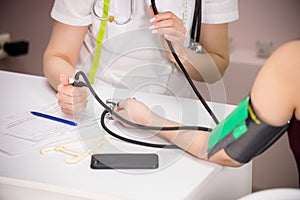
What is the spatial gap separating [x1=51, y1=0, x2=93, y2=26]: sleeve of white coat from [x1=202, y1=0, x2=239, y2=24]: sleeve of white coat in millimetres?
298

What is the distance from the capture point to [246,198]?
739 mm

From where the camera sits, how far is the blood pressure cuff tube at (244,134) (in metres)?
0.72

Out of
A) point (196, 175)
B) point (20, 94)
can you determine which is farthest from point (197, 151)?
point (20, 94)

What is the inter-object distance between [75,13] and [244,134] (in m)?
0.72

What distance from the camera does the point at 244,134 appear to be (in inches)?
28.4

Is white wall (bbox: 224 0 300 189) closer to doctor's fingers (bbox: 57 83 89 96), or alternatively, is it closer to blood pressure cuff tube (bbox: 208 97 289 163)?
doctor's fingers (bbox: 57 83 89 96)

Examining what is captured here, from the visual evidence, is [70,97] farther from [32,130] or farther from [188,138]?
[188,138]

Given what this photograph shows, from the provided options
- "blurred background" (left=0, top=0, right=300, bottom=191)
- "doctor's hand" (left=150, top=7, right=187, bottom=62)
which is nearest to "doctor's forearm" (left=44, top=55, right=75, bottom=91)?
"doctor's hand" (left=150, top=7, right=187, bottom=62)

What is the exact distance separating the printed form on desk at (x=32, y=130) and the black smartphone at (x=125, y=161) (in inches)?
4.7

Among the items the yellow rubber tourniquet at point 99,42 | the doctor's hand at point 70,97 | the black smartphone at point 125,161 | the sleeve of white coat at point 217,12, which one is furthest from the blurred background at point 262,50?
the black smartphone at point 125,161

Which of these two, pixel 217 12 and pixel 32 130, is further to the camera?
pixel 217 12

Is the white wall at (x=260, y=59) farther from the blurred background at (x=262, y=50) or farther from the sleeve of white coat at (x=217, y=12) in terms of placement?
the sleeve of white coat at (x=217, y=12)

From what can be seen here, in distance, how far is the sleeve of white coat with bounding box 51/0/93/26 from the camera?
4.28 feet

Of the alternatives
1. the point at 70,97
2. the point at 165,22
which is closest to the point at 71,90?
the point at 70,97
